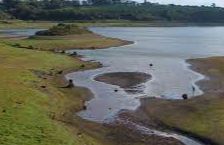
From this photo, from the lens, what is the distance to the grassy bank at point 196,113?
3884 cm

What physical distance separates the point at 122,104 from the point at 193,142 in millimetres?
13578

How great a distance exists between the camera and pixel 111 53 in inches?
3925

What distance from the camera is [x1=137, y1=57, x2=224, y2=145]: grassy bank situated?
127ft

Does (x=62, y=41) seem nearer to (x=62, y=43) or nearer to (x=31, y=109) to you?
(x=62, y=43)

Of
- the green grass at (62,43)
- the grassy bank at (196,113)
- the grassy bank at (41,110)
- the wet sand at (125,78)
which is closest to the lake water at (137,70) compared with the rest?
the wet sand at (125,78)

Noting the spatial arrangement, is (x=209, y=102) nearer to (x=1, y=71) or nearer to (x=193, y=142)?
(x=193, y=142)

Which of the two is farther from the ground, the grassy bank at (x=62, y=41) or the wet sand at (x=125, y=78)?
the wet sand at (x=125, y=78)

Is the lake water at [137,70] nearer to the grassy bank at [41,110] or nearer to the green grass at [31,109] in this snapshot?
the grassy bank at [41,110]

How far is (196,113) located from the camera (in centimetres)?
4453

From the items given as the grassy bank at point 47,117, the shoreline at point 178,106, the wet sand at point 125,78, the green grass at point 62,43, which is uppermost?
the grassy bank at point 47,117

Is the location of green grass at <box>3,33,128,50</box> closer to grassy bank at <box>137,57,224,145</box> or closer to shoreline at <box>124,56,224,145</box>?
shoreline at <box>124,56,224,145</box>

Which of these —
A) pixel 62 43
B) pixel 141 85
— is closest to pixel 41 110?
pixel 141 85

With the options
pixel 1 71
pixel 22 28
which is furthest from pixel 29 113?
pixel 22 28

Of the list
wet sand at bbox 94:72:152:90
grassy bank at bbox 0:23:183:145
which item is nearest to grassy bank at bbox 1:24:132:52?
wet sand at bbox 94:72:152:90
